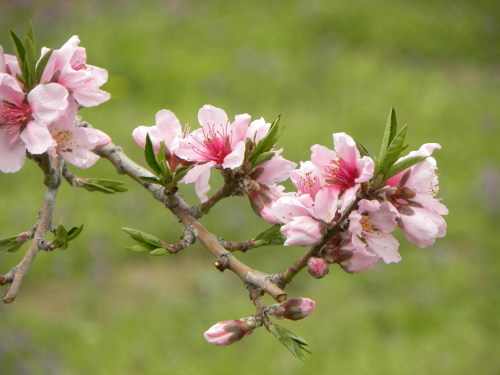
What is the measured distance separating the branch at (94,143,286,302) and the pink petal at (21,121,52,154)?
18cm

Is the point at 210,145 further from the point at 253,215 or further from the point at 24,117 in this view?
the point at 253,215

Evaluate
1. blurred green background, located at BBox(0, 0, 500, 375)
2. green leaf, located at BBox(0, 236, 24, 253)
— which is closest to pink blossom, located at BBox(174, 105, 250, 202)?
green leaf, located at BBox(0, 236, 24, 253)

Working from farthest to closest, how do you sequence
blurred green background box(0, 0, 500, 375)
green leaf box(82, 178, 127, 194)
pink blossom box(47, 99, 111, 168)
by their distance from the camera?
blurred green background box(0, 0, 500, 375), green leaf box(82, 178, 127, 194), pink blossom box(47, 99, 111, 168)

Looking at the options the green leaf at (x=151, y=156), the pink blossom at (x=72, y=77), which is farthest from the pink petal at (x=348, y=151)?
the pink blossom at (x=72, y=77)

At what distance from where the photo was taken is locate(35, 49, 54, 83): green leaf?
3.84ft

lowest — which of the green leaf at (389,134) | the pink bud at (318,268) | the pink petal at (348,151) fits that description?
the pink bud at (318,268)

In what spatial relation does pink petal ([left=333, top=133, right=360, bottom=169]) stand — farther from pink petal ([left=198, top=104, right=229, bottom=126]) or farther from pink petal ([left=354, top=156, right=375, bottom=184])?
pink petal ([left=198, top=104, right=229, bottom=126])

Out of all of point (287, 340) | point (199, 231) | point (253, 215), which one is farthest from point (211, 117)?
point (253, 215)

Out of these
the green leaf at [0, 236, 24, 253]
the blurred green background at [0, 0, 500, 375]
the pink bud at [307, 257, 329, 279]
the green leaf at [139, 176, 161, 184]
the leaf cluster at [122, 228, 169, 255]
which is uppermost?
the green leaf at [139, 176, 161, 184]

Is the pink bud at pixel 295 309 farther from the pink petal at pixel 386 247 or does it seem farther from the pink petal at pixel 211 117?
the pink petal at pixel 211 117

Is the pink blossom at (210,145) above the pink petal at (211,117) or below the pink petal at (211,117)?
below

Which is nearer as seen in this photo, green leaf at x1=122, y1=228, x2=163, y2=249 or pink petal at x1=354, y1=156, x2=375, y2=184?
pink petal at x1=354, y1=156, x2=375, y2=184

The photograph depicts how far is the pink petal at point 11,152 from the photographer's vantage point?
1200mm

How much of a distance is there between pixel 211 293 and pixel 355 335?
1.11m
